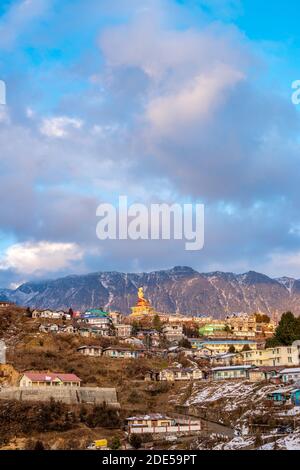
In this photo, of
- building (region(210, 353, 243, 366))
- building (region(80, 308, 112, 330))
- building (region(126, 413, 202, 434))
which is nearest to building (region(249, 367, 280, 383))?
Answer: building (region(210, 353, 243, 366))

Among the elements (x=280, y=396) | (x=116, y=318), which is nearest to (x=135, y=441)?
(x=280, y=396)

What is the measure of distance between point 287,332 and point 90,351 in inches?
944

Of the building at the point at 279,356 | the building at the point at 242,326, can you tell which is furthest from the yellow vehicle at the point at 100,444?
the building at the point at 242,326

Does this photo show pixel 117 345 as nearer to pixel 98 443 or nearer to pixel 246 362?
pixel 246 362

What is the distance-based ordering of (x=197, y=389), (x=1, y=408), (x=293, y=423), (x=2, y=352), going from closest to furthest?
(x=293, y=423) → (x=1, y=408) → (x=197, y=389) → (x=2, y=352)

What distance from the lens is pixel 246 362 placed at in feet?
266

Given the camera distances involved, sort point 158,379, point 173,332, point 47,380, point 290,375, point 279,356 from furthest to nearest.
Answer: point 173,332 → point 279,356 → point 158,379 → point 290,375 → point 47,380

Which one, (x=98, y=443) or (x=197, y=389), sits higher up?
(x=197, y=389)

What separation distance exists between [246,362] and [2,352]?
95.5ft

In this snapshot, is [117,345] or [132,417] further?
[117,345]

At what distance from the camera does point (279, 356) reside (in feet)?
250

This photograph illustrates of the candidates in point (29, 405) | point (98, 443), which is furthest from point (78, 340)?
point (98, 443)

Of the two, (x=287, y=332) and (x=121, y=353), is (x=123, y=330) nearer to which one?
(x=121, y=353)
